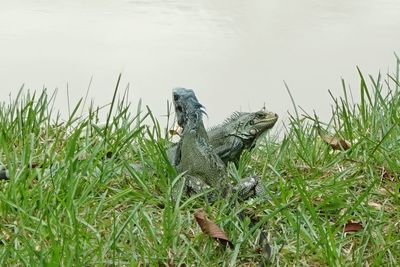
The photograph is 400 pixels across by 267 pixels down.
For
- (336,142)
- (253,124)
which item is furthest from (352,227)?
(336,142)

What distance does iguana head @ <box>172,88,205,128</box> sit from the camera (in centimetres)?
368

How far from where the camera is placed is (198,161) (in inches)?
A: 142

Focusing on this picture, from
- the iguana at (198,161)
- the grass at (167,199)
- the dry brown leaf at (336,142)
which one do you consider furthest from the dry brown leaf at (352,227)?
the dry brown leaf at (336,142)

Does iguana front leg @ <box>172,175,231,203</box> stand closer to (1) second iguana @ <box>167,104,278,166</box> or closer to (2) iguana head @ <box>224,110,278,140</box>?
(1) second iguana @ <box>167,104,278,166</box>

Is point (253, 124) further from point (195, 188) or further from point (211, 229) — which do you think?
point (211, 229)

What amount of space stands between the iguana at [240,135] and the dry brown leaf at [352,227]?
0.69m

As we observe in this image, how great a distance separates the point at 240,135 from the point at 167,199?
2.08 feet

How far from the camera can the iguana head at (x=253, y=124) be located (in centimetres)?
393

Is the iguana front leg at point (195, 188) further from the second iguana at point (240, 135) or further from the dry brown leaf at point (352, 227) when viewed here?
the dry brown leaf at point (352, 227)

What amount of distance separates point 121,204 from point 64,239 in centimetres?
60

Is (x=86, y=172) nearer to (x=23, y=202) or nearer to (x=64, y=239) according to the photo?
(x=23, y=202)

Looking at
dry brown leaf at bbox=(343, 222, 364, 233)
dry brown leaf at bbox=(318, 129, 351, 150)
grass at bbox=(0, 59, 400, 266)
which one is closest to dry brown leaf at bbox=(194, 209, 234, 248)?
grass at bbox=(0, 59, 400, 266)

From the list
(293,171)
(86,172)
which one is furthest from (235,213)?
(86,172)

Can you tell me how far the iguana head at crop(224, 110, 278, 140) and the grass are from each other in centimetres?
13
